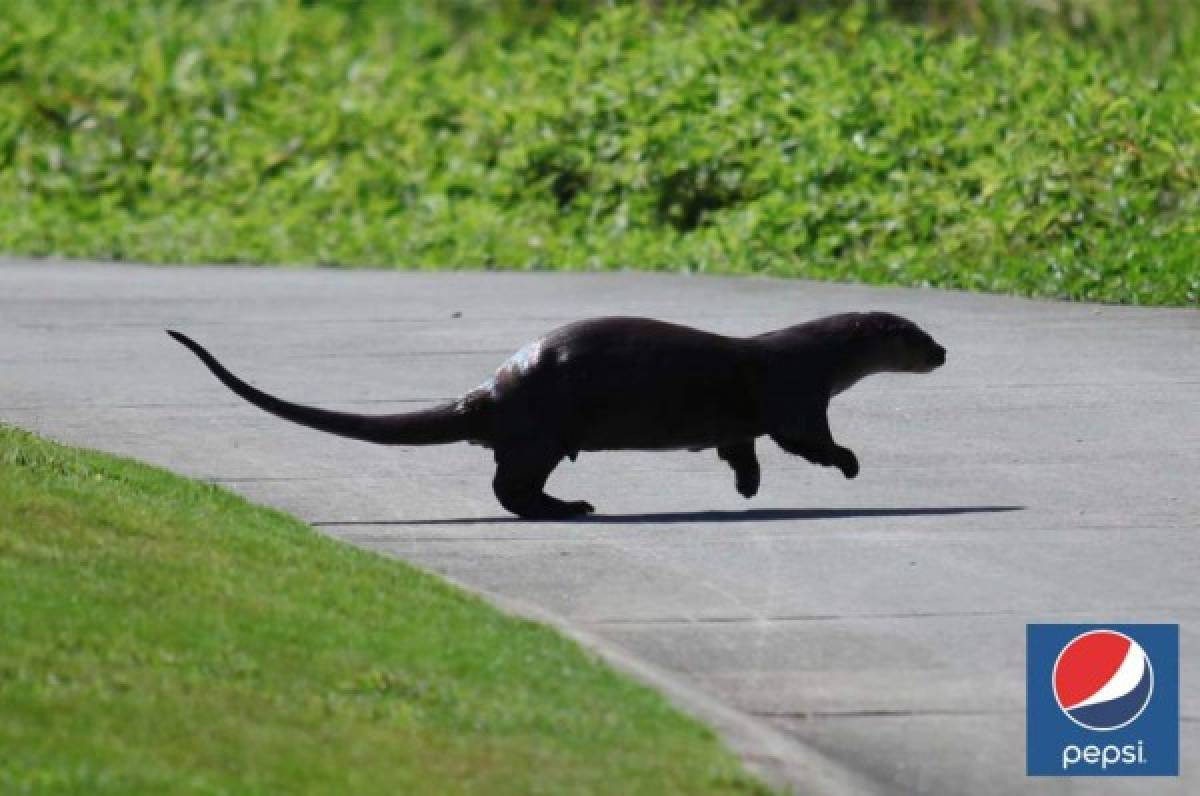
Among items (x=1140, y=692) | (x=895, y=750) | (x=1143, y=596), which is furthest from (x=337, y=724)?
(x=1143, y=596)

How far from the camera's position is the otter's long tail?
10086mm

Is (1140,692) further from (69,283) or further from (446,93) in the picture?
(446,93)

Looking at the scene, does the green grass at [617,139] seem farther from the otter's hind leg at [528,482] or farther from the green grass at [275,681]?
the green grass at [275,681]

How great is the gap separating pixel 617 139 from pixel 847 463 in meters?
12.1

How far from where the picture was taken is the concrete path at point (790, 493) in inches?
304

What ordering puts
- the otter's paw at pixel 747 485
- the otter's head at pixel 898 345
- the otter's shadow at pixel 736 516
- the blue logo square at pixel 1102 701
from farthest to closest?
the otter's paw at pixel 747 485 < the otter's head at pixel 898 345 < the otter's shadow at pixel 736 516 < the blue logo square at pixel 1102 701

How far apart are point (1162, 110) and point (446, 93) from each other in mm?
6719

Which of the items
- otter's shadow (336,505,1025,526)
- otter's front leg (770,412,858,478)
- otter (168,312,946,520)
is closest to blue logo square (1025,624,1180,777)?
otter's front leg (770,412,858,478)

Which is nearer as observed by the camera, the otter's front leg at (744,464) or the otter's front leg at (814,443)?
the otter's front leg at (814,443)

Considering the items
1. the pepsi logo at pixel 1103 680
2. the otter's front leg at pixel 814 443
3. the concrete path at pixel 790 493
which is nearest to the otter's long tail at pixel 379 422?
the concrete path at pixel 790 493

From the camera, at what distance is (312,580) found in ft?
27.7

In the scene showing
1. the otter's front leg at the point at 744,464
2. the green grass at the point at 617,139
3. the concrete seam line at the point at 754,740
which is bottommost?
the concrete seam line at the point at 754,740

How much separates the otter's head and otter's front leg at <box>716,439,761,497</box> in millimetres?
585

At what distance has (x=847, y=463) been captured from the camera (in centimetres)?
1027
